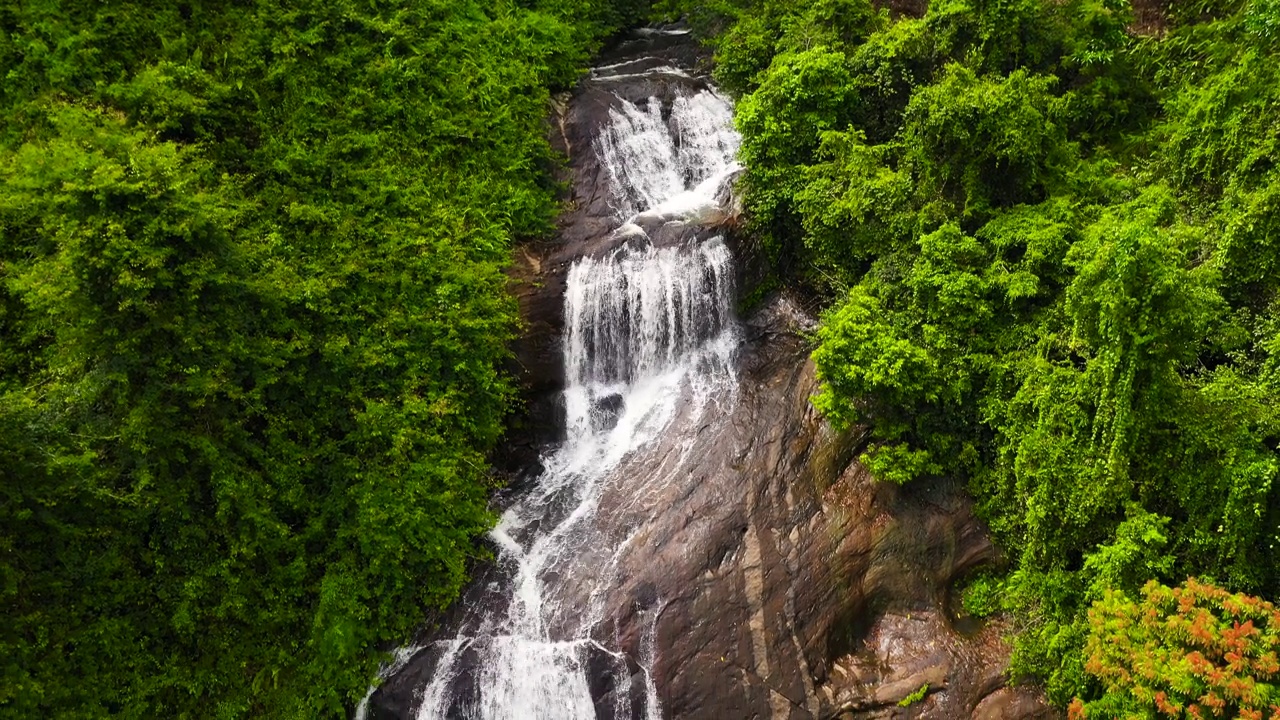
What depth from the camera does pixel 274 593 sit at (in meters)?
9.59

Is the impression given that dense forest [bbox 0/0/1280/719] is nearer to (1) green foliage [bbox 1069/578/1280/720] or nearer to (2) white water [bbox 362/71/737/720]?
(1) green foliage [bbox 1069/578/1280/720]

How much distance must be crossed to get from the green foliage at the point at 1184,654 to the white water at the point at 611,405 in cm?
556

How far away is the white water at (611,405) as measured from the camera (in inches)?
376

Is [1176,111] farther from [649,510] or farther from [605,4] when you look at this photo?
[605,4]

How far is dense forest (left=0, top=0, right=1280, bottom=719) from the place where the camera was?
25.2 ft

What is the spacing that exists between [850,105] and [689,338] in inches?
212

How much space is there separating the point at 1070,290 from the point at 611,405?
7990mm

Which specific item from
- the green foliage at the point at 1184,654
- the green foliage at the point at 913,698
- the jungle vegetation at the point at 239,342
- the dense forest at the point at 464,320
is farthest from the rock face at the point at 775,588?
the jungle vegetation at the point at 239,342

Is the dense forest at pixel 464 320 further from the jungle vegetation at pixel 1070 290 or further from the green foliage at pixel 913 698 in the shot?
the green foliage at pixel 913 698

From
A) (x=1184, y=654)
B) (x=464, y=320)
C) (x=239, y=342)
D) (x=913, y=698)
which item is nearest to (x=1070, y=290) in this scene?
(x=1184, y=654)

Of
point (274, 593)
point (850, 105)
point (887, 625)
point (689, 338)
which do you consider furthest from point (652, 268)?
point (274, 593)

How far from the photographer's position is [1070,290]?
7.83 metres

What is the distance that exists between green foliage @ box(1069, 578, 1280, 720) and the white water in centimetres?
556

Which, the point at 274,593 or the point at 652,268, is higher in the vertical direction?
the point at 652,268
